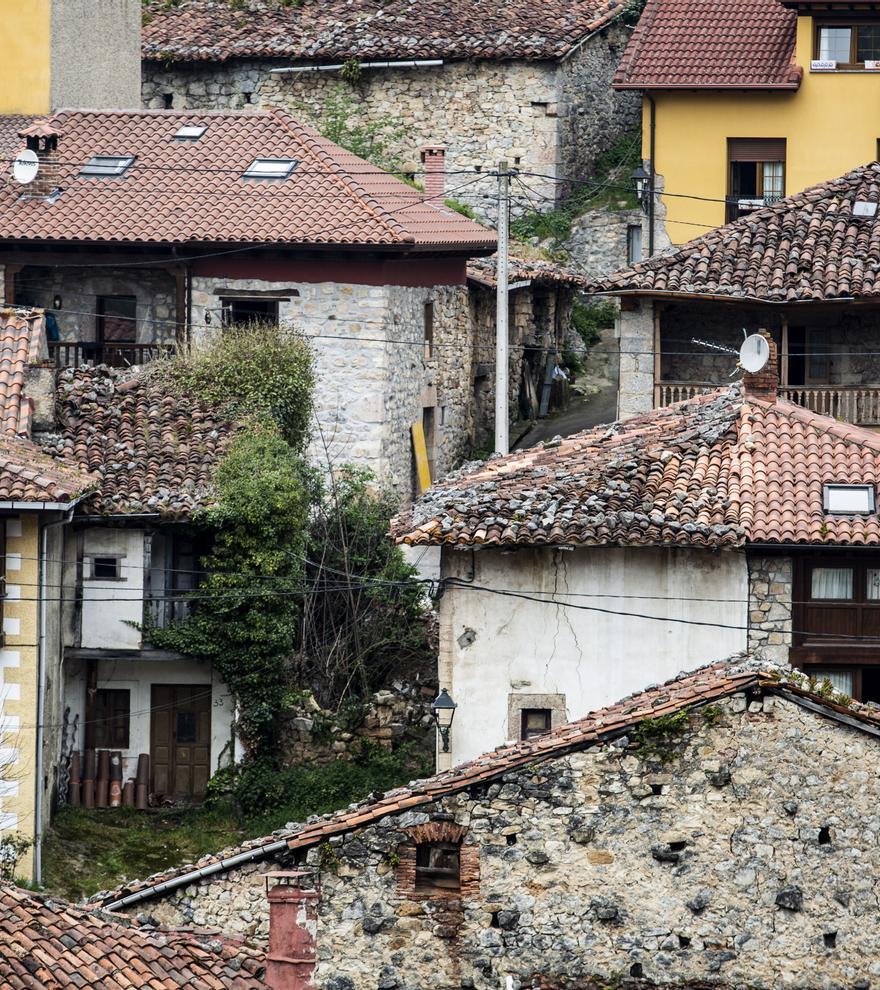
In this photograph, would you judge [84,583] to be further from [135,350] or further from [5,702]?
[135,350]

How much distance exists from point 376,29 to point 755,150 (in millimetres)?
9096

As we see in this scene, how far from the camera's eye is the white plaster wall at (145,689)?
31.3 m

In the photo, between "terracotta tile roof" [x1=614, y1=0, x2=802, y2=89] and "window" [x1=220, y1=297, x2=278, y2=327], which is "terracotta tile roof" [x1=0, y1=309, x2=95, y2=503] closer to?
"window" [x1=220, y1=297, x2=278, y2=327]

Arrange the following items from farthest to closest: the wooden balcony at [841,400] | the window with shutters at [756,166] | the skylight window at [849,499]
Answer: the window with shutters at [756,166] < the wooden balcony at [841,400] < the skylight window at [849,499]

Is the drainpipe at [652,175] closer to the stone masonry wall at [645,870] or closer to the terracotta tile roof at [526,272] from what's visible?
the terracotta tile roof at [526,272]

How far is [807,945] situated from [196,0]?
111 ft

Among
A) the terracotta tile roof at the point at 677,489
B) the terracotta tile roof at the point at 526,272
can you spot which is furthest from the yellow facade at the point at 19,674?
the terracotta tile roof at the point at 526,272

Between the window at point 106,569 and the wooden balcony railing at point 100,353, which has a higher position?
the wooden balcony railing at point 100,353

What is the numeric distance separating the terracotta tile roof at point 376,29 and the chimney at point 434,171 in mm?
3732

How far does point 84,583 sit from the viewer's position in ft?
101

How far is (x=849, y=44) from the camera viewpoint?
131ft

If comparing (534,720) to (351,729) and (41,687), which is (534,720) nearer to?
(351,729)

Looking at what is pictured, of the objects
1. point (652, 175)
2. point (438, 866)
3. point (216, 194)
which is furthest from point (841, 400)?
point (438, 866)

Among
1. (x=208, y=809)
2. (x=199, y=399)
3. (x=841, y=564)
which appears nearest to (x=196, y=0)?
(x=199, y=399)
